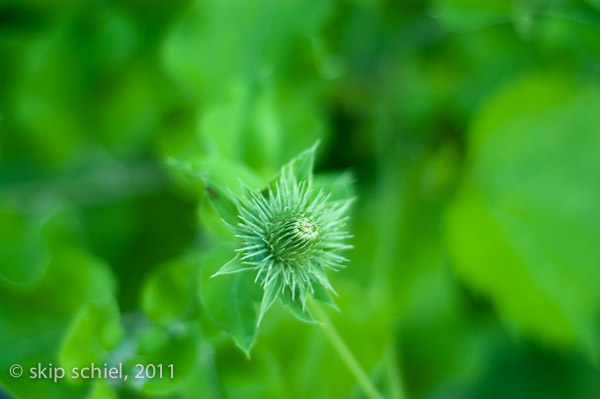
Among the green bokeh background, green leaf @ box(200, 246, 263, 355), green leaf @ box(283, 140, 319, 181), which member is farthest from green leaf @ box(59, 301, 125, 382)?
green leaf @ box(283, 140, 319, 181)

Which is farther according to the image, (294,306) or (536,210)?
(536,210)

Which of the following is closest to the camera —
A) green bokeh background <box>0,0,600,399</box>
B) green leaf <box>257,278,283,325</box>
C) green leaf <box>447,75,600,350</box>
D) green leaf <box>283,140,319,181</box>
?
green leaf <box>257,278,283,325</box>

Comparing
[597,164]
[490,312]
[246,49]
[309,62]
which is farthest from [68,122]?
[597,164]

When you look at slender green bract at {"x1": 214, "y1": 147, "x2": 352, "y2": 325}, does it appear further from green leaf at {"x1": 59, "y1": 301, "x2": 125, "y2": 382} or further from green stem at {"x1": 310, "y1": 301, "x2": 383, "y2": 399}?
green leaf at {"x1": 59, "y1": 301, "x2": 125, "y2": 382}

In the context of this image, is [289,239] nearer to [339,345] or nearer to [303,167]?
[303,167]

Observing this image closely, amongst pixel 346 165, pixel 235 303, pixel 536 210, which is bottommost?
pixel 235 303

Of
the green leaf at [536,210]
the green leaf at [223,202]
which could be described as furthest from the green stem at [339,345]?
the green leaf at [536,210]


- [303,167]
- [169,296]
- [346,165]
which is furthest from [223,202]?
[346,165]

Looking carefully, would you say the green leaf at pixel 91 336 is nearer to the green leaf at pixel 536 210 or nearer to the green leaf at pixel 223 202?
the green leaf at pixel 223 202
